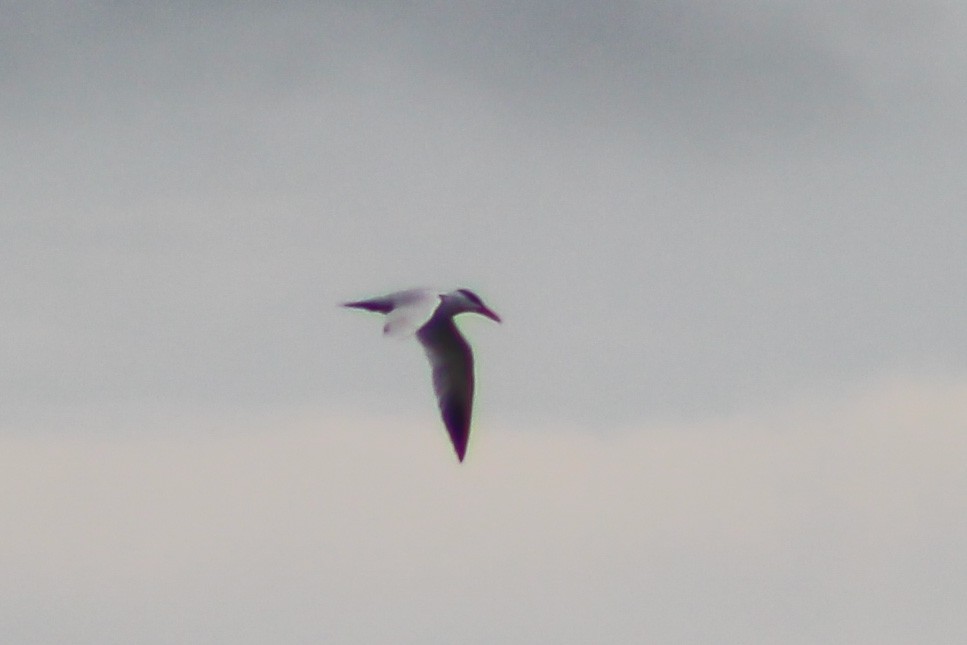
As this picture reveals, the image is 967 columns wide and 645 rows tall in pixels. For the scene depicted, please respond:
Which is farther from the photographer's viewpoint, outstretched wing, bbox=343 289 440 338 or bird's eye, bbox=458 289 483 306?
bird's eye, bbox=458 289 483 306

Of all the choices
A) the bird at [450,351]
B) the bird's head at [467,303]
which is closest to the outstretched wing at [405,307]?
the bird at [450,351]

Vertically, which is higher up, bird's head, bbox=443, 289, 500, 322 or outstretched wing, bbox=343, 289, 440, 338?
bird's head, bbox=443, 289, 500, 322

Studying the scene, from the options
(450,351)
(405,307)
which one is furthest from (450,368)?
(405,307)

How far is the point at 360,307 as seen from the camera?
26.1m

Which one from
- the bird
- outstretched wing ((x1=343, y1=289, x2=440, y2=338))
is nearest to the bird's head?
the bird

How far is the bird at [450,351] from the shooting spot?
26261 millimetres

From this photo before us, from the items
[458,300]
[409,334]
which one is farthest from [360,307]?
[409,334]

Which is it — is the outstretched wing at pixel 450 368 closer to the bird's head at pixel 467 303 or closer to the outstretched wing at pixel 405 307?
the bird's head at pixel 467 303

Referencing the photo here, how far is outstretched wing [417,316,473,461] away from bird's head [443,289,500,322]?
3.51ft

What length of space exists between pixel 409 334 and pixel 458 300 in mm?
7757

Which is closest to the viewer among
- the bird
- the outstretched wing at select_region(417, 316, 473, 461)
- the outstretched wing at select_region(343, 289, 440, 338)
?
the outstretched wing at select_region(343, 289, 440, 338)

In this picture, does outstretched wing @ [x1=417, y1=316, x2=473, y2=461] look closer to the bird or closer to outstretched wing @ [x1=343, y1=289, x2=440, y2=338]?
the bird

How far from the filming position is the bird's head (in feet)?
92.1

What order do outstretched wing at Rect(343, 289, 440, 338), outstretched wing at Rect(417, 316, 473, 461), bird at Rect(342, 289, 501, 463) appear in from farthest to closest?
outstretched wing at Rect(417, 316, 473, 461) < bird at Rect(342, 289, 501, 463) < outstretched wing at Rect(343, 289, 440, 338)
